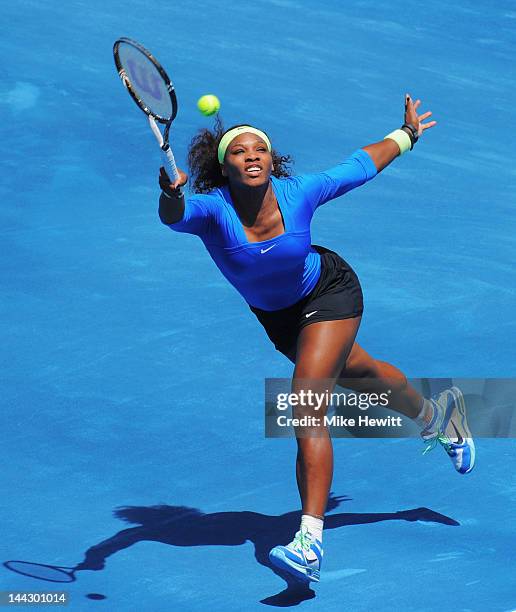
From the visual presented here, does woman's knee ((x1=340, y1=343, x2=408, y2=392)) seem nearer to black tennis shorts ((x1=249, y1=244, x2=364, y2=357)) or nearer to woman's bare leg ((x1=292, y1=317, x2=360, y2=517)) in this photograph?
woman's bare leg ((x1=292, y1=317, x2=360, y2=517))

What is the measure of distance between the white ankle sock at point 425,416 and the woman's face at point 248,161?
179cm

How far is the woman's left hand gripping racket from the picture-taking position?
540 centimetres

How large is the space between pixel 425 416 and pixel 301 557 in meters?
1.79

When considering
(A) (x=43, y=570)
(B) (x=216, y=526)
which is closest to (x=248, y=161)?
(B) (x=216, y=526)

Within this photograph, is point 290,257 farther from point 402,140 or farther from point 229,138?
point 402,140

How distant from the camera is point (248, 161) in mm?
6113

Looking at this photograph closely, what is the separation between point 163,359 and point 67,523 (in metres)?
1.95

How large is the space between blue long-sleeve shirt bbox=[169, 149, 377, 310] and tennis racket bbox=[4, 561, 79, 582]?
1605 mm

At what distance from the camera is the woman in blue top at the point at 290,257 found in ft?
19.0

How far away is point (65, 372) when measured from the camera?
26.1 feet

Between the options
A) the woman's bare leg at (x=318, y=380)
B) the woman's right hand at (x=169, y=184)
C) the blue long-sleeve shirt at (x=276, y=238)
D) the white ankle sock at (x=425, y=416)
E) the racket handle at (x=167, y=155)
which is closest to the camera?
the racket handle at (x=167, y=155)

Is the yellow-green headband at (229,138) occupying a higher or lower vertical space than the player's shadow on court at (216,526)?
higher

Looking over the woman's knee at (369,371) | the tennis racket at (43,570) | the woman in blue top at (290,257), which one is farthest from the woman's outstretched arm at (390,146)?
the tennis racket at (43,570)

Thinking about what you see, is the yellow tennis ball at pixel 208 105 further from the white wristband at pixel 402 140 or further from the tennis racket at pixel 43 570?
the tennis racket at pixel 43 570
